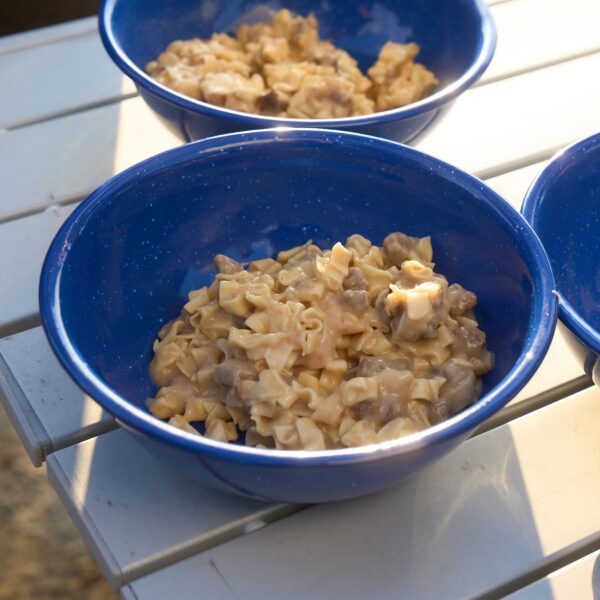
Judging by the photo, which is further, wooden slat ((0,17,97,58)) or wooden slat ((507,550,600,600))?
wooden slat ((0,17,97,58))

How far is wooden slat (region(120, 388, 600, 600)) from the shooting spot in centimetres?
107

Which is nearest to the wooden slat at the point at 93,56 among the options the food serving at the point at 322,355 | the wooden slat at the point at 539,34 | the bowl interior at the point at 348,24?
the wooden slat at the point at 539,34

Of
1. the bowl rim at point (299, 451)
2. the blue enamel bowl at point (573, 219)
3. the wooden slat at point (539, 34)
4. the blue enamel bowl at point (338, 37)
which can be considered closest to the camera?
the bowl rim at point (299, 451)

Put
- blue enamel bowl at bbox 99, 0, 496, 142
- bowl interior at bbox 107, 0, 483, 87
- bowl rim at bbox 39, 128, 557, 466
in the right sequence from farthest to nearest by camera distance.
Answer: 1. bowl interior at bbox 107, 0, 483, 87
2. blue enamel bowl at bbox 99, 0, 496, 142
3. bowl rim at bbox 39, 128, 557, 466

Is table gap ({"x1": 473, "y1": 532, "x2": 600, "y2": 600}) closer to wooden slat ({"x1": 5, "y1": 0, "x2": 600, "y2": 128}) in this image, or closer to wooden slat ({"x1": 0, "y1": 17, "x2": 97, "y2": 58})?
wooden slat ({"x1": 5, "y1": 0, "x2": 600, "y2": 128})

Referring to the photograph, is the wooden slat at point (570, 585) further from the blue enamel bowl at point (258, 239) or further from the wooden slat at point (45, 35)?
the wooden slat at point (45, 35)

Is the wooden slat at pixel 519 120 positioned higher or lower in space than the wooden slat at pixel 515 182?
higher

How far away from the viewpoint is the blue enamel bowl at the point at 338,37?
1.47 metres

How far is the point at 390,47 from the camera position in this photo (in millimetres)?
1832

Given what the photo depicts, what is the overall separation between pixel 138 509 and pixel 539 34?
137 centimetres

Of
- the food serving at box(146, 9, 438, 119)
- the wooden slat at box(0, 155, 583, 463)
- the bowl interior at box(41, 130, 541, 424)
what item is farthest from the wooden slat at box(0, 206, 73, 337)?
the food serving at box(146, 9, 438, 119)

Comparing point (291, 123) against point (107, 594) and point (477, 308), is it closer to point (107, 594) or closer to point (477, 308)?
point (477, 308)

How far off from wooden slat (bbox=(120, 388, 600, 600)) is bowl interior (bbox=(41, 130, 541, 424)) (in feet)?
0.38

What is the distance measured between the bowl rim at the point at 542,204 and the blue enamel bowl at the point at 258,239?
0.03m
